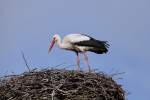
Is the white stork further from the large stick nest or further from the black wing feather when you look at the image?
the large stick nest

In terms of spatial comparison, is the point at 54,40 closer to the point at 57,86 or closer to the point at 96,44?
the point at 96,44

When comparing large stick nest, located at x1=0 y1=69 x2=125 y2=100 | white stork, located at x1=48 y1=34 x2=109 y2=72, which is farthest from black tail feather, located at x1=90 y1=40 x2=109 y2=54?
large stick nest, located at x1=0 y1=69 x2=125 y2=100

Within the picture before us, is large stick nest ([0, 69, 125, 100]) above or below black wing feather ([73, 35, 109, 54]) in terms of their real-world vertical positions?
below

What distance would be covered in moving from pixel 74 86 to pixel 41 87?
24.6 inches

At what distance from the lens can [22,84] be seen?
47.1ft

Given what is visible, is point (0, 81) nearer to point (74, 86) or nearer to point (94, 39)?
point (74, 86)

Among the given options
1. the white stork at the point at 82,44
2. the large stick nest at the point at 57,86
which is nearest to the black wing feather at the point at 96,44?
the white stork at the point at 82,44

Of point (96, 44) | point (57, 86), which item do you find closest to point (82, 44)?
point (96, 44)

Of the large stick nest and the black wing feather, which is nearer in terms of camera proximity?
the large stick nest

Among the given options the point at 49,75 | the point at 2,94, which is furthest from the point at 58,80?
the point at 2,94

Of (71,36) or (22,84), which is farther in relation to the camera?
(71,36)

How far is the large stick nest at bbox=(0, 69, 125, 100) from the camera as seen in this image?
14.1 meters

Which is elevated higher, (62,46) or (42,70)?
(62,46)

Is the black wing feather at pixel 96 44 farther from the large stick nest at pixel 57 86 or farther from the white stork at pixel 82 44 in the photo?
the large stick nest at pixel 57 86
